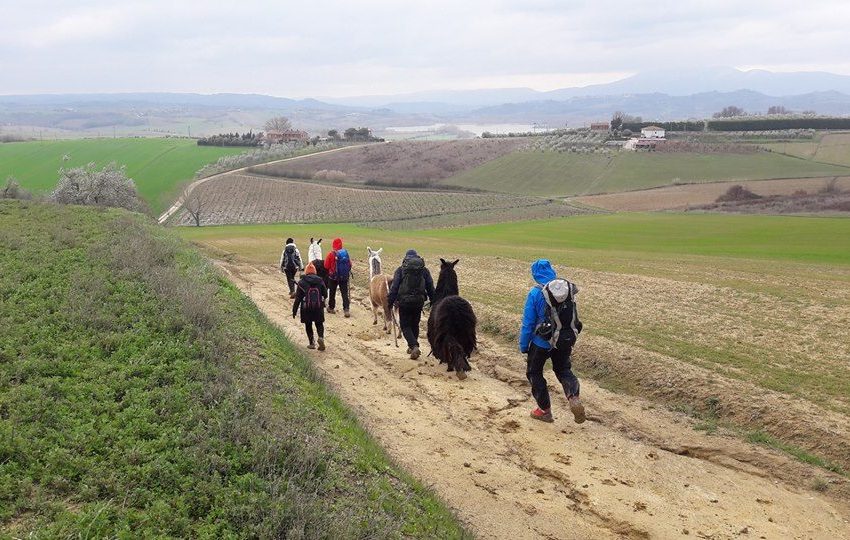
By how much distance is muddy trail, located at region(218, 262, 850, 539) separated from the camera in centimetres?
716

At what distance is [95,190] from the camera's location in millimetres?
51406

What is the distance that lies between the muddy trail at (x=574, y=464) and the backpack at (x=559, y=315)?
4.62 feet

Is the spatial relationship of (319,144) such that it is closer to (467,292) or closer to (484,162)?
(484,162)

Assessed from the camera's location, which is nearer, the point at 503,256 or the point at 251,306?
the point at 251,306

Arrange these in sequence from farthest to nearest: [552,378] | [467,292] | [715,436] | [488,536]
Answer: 1. [467,292]
2. [552,378]
3. [715,436]
4. [488,536]

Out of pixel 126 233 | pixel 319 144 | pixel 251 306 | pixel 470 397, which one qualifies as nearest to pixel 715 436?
pixel 470 397

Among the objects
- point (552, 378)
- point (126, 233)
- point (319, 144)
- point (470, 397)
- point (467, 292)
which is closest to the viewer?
point (470, 397)

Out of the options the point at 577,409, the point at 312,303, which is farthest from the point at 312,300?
the point at 577,409

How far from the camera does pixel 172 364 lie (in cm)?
798

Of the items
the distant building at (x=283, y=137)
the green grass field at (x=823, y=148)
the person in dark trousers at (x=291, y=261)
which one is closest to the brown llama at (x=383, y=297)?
the person in dark trousers at (x=291, y=261)

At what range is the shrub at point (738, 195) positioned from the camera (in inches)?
2685

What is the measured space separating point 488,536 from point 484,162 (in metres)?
105

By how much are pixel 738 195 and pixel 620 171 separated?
2821cm

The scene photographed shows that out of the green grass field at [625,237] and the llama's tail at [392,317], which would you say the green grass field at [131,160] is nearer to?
the green grass field at [625,237]
